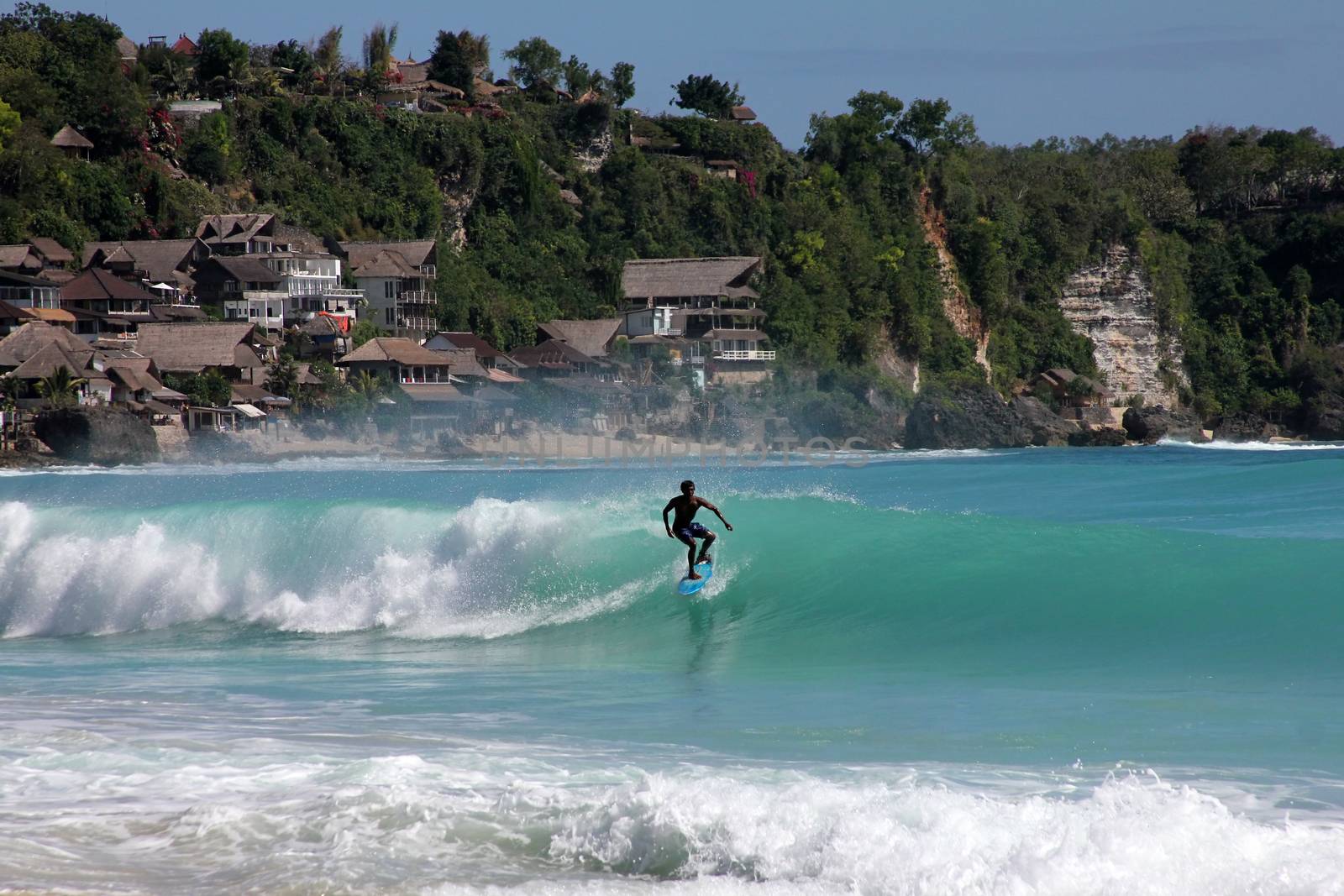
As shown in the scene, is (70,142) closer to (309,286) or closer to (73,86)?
(73,86)

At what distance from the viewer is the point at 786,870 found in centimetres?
624

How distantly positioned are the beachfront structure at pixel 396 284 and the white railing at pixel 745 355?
15095 millimetres

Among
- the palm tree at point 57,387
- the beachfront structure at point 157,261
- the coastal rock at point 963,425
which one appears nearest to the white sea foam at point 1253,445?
the coastal rock at point 963,425

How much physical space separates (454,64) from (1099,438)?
45.5 m

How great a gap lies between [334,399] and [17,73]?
23060 mm

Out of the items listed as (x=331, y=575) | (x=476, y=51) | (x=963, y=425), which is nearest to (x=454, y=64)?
(x=476, y=51)

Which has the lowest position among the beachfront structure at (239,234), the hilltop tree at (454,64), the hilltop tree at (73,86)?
the beachfront structure at (239,234)

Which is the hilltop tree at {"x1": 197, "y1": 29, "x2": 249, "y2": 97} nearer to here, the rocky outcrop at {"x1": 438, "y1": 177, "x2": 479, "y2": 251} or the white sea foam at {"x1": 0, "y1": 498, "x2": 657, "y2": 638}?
the rocky outcrop at {"x1": 438, "y1": 177, "x2": 479, "y2": 251}

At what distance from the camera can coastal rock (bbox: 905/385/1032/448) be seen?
64688 mm

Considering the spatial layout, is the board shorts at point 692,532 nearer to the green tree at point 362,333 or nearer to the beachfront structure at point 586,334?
the green tree at point 362,333

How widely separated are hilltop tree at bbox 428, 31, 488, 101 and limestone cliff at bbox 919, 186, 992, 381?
29.2 metres

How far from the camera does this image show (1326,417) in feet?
234

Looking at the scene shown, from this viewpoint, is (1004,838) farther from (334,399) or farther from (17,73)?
(17,73)

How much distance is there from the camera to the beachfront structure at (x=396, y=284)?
63344 millimetres
